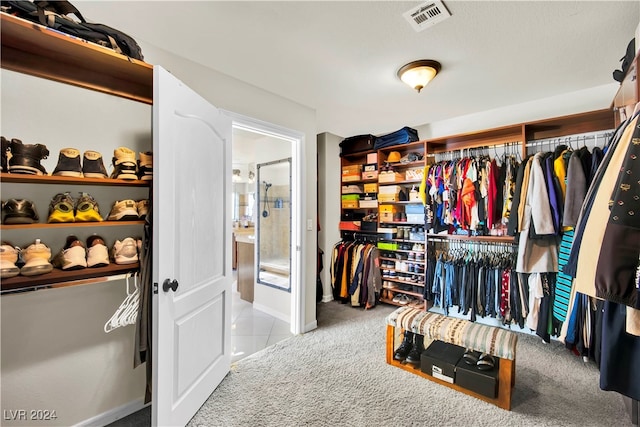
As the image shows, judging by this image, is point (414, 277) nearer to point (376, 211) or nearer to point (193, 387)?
point (376, 211)

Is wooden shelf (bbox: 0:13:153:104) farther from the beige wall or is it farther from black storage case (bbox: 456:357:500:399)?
black storage case (bbox: 456:357:500:399)

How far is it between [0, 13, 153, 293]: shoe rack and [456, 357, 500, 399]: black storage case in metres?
2.24

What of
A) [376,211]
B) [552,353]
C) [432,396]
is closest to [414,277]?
[376,211]

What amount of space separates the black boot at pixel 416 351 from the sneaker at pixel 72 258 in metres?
2.33

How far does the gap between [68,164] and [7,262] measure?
0.48 meters

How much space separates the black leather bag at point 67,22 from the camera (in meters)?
1.09

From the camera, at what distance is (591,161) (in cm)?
217

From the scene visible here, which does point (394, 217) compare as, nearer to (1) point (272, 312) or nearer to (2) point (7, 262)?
(1) point (272, 312)

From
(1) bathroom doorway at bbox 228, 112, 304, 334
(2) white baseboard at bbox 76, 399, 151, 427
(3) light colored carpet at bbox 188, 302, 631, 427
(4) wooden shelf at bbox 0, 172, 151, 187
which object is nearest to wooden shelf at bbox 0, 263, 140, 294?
(4) wooden shelf at bbox 0, 172, 151, 187

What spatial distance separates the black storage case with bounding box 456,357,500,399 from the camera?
5.89 ft

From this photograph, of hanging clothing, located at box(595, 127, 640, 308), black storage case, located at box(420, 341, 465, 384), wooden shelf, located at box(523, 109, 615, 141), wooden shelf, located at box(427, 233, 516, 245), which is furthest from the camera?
wooden shelf, located at box(427, 233, 516, 245)

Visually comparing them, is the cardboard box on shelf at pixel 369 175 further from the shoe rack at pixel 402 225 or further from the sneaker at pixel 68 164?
the sneaker at pixel 68 164

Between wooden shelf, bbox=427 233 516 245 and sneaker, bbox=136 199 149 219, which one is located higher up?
sneaker, bbox=136 199 149 219

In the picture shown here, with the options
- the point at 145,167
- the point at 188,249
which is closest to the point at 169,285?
the point at 188,249
